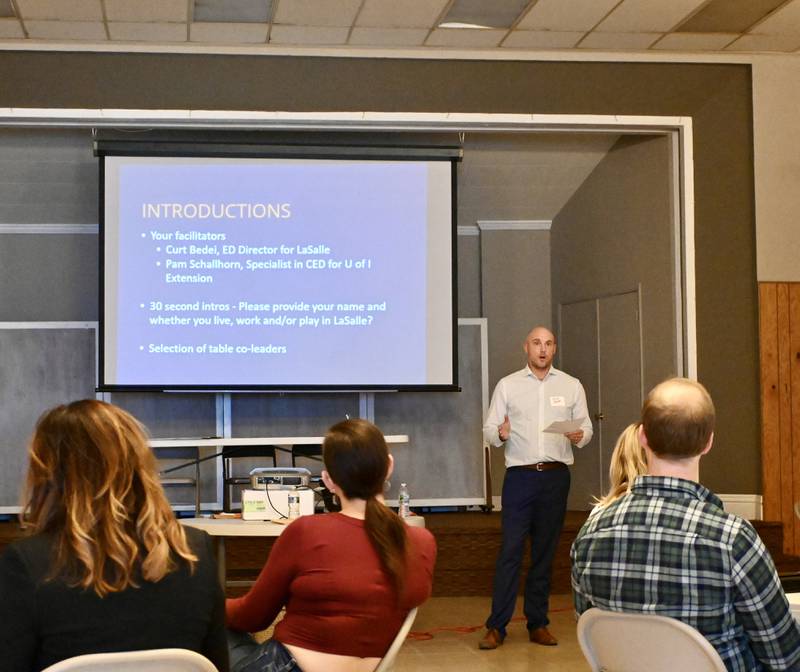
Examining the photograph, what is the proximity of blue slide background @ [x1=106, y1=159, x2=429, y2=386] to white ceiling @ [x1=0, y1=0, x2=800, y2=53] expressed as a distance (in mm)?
858

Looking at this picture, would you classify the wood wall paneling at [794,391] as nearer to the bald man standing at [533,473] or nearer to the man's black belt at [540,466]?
the bald man standing at [533,473]

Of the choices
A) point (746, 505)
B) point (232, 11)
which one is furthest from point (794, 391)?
point (232, 11)

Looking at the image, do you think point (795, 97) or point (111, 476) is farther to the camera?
point (795, 97)

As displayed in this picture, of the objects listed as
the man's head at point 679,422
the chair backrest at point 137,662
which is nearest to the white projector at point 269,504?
the man's head at point 679,422

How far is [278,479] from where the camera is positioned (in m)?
4.82

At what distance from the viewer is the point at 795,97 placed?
6.86m

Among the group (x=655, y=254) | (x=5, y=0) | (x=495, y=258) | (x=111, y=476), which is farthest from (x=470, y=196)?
(x=111, y=476)

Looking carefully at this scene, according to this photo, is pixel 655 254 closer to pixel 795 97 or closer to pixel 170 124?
pixel 795 97

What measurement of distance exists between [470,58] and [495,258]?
2.60 meters

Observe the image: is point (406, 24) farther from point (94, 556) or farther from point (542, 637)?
point (94, 556)

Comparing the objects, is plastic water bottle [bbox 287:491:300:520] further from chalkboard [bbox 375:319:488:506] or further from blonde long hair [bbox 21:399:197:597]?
chalkboard [bbox 375:319:488:506]

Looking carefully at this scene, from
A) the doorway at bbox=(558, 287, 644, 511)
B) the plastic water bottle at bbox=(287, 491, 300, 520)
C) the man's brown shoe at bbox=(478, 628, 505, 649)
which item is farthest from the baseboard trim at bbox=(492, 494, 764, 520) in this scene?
the plastic water bottle at bbox=(287, 491, 300, 520)

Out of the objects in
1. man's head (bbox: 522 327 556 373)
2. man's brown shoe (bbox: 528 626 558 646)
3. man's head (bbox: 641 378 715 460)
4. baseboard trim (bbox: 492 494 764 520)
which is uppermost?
man's head (bbox: 522 327 556 373)

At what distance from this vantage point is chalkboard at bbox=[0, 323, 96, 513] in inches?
307
